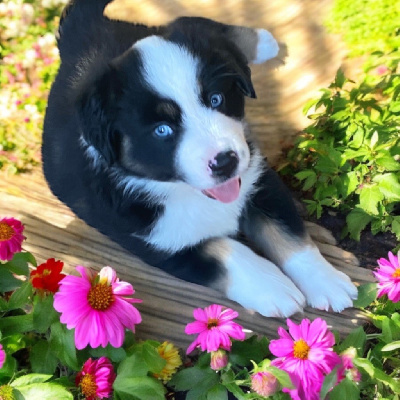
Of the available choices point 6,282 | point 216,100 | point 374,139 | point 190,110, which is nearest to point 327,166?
point 374,139

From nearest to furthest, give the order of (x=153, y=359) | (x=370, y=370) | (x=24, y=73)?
(x=370, y=370)
(x=153, y=359)
(x=24, y=73)

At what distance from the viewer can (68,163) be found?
212 cm

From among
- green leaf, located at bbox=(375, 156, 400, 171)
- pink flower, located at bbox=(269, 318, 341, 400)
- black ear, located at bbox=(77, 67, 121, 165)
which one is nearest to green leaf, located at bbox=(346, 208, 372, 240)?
green leaf, located at bbox=(375, 156, 400, 171)

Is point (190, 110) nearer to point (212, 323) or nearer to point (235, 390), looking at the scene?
point (212, 323)

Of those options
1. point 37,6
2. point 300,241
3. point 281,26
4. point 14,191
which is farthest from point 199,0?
point 300,241

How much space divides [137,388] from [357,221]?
3.83 feet

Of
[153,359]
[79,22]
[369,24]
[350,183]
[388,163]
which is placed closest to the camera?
[153,359]

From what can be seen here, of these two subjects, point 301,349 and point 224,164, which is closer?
point 301,349

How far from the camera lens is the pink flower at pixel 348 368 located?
1235mm

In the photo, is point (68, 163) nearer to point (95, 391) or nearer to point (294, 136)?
point (95, 391)

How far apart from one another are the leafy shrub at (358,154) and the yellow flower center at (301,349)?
90cm

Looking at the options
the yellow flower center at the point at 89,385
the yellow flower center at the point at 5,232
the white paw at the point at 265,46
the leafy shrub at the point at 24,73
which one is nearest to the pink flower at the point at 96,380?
the yellow flower center at the point at 89,385

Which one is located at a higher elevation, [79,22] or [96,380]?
[79,22]

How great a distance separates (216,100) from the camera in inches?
64.0
